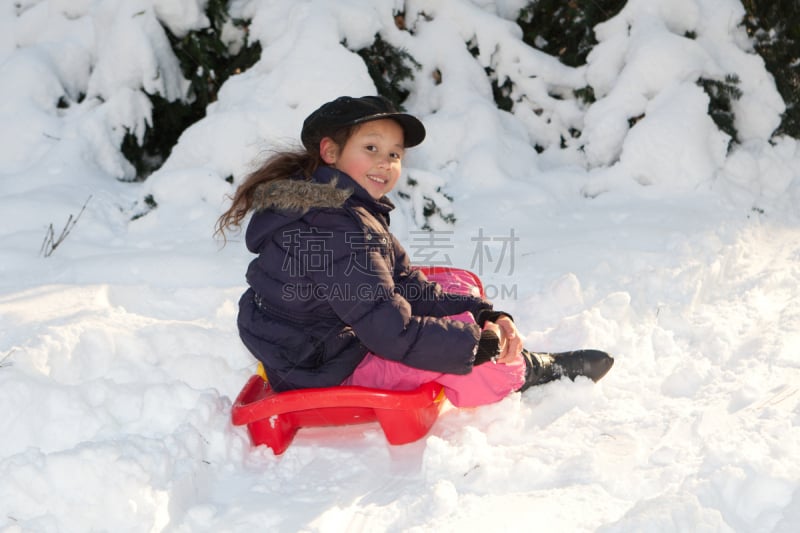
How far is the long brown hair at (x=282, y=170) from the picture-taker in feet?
7.78

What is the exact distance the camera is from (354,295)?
202 centimetres

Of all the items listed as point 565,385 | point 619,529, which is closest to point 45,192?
point 565,385

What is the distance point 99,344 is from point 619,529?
6.14ft

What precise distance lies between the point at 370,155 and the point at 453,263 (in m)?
1.38

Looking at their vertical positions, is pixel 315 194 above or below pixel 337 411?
above

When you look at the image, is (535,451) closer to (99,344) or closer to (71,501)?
(71,501)

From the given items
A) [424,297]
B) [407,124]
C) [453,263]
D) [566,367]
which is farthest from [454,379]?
[453,263]

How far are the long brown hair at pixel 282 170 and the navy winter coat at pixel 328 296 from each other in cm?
11

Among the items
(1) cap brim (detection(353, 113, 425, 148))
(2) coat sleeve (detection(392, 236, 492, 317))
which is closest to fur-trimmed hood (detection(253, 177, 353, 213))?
(1) cap brim (detection(353, 113, 425, 148))

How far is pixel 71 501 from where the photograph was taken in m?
1.75

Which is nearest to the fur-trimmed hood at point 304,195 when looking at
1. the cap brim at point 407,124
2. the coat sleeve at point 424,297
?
the cap brim at point 407,124

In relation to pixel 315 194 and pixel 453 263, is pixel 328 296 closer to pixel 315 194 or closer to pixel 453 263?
pixel 315 194

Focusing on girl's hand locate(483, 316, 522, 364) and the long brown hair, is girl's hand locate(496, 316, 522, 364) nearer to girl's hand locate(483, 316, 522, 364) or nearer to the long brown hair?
girl's hand locate(483, 316, 522, 364)

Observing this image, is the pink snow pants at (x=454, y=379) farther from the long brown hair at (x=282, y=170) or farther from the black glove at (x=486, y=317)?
the long brown hair at (x=282, y=170)
